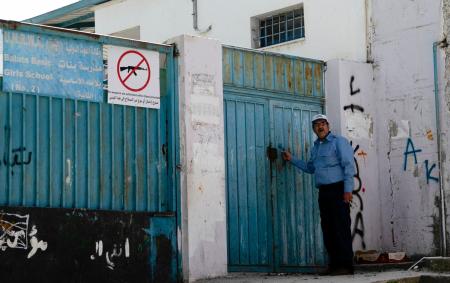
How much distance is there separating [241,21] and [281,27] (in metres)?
0.73

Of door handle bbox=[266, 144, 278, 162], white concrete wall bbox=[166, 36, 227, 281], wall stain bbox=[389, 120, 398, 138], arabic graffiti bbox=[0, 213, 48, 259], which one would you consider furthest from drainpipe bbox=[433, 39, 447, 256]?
arabic graffiti bbox=[0, 213, 48, 259]

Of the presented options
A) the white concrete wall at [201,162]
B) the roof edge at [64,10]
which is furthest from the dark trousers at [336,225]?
the roof edge at [64,10]

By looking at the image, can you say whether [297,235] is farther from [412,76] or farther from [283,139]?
[412,76]

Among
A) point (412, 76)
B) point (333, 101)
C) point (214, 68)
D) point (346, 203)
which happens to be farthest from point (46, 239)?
point (412, 76)

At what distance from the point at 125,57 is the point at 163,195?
1487mm

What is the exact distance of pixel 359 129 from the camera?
446 inches

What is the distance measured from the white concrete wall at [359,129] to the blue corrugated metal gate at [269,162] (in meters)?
0.25

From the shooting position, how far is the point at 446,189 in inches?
425

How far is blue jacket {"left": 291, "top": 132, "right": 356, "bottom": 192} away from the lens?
32.2ft

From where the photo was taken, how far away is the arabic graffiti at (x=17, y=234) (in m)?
7.65

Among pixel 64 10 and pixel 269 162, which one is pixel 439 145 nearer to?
pixel 269 162

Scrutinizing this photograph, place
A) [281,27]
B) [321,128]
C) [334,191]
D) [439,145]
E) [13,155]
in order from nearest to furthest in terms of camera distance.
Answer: [13,155]
[334,191]
[321,128]
[439,145]
[281,27]

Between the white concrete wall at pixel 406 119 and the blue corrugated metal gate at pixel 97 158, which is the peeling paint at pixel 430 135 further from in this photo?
the blue corrugated metal gate at pixel 97 158

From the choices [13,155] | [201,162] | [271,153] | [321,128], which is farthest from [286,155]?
[13,155]
